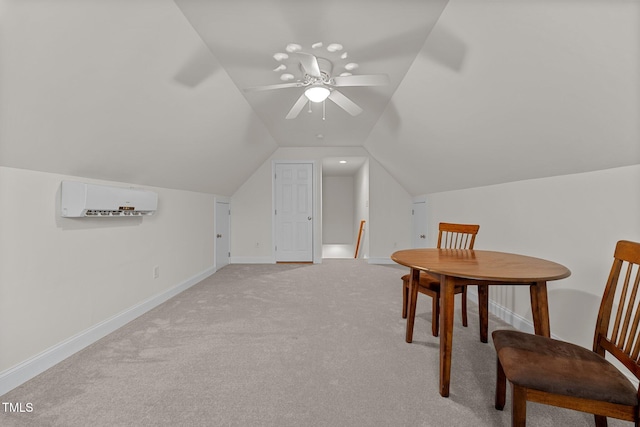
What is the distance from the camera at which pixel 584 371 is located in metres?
0.97

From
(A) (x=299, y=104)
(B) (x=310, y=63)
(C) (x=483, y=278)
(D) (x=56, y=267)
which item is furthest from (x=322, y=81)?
(D) (x=56, y=267)

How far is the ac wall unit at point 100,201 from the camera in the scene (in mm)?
1790

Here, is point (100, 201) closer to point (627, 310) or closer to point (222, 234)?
point (222, 234)

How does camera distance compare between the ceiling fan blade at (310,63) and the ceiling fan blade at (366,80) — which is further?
the ceiling fan blade at (366,80)

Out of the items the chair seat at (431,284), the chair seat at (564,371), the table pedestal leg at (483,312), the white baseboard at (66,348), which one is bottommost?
the white baseboard at (66,348)

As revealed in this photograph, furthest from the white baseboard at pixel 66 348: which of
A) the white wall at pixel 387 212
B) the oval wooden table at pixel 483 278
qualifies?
the white wall at pixel 387 212

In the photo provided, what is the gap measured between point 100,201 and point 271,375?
1.79m

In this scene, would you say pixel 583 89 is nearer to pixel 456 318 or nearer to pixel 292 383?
pixel 456 318

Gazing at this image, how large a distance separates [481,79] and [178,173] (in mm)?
3041

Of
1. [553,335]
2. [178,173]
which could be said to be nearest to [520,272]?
[553,335]

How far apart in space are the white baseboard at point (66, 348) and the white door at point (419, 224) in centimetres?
397

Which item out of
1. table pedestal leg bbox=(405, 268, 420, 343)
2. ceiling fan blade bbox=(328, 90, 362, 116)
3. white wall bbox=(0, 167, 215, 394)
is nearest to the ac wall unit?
white wall bbox=(0, 167, 215, 394)

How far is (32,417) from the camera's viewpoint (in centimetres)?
130

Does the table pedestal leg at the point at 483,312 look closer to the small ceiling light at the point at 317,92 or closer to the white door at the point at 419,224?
the small ceiling light at the point at 317,92
